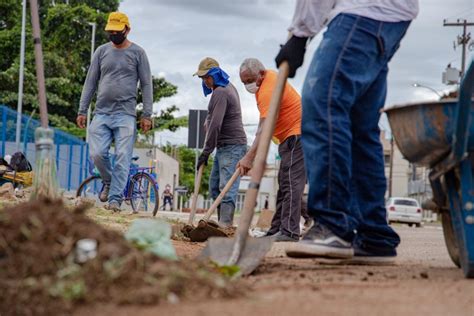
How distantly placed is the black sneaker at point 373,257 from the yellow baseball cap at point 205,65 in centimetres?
559

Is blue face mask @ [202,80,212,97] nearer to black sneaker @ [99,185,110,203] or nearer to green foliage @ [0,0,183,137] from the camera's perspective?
black sneaker @ [99,185,110,203]

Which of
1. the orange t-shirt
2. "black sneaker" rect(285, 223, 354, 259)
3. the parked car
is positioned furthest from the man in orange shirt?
the parked car

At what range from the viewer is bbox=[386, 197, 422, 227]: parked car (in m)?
55.3

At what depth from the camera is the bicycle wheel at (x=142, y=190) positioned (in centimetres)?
1531

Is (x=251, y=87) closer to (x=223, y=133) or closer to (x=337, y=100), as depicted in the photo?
(x=223, y=133)

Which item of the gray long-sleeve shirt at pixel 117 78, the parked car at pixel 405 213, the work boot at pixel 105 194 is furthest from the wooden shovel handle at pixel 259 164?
the parked car at pixel 405 213

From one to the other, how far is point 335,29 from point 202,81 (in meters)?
6.18

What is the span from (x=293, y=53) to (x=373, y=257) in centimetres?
133

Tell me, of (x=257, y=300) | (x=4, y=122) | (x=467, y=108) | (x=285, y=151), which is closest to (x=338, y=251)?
(x=467, y=108)

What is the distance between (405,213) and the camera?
184 feet

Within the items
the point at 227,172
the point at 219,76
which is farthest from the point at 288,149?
the point at 219,76

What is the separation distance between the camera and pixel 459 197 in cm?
489

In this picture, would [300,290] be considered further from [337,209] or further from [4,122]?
[4,122]

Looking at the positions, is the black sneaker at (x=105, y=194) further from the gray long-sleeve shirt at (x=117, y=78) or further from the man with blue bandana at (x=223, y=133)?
the man with blue bandana at (x=223, y=133)
